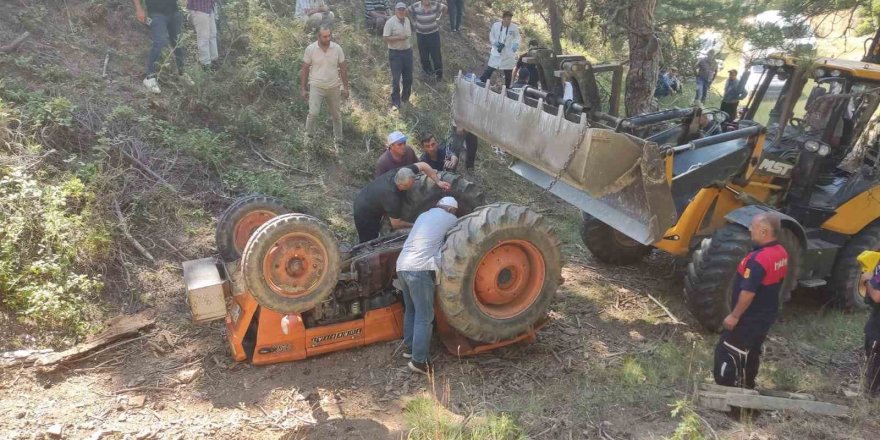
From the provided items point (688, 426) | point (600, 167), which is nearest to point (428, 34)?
point (600, 167)

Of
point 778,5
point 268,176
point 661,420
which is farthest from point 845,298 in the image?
point 268,176

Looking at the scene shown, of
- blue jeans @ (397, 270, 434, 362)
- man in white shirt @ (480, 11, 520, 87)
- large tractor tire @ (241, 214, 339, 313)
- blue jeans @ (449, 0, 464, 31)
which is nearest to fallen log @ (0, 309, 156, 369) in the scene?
large tractor tire @ (241, 214, 339, 313)

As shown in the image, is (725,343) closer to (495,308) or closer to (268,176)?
(495,308)

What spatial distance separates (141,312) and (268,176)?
2614 mm

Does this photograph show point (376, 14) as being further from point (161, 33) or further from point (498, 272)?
point (498, 272)

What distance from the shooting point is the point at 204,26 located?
892 centimetres

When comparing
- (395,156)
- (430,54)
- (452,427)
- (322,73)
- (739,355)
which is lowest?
(452,427)

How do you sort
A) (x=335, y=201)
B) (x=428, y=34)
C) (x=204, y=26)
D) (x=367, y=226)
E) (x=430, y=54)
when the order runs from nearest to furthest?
(x=367, y=226) < (x=335, y=201) < (x=204, y=26) < (x=428, y=34) < (x=430, y=54)

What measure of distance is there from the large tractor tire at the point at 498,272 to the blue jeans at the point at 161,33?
559cm

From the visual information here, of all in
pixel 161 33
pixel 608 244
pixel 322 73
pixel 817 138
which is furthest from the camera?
pixel 322 73

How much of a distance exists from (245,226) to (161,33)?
417 cm

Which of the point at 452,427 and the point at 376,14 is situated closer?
the point at 452,427

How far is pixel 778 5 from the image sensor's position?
889cm

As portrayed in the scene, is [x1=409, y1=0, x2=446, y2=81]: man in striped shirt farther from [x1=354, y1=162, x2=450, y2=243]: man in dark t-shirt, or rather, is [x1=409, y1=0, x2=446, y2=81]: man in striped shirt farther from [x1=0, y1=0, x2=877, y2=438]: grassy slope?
[x1=354, y1=162, x2=450, y2=243]: man in dark t-shirt
